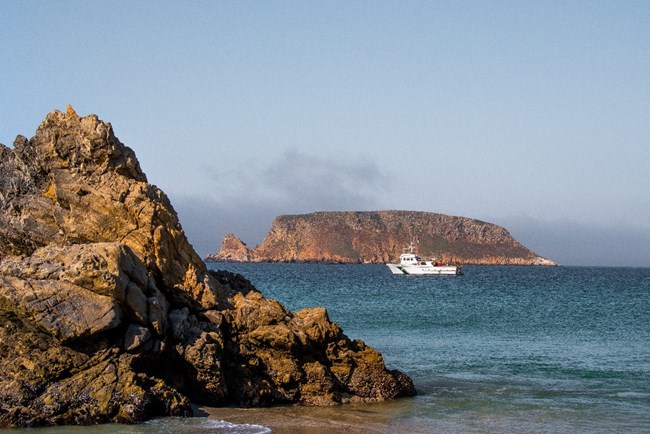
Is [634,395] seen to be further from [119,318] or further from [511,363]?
[119,318]

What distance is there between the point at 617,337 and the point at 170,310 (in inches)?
919

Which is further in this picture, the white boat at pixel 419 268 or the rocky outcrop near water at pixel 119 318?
the white boat at pixel 419 268

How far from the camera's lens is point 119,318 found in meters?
15.9

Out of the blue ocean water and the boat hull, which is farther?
the boat hull

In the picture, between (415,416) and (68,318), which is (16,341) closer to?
(68,318)

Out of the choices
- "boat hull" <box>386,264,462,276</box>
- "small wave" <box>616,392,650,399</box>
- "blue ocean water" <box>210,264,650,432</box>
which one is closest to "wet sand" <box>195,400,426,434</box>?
"blue ocean water" <box>210,264,650,432</box>

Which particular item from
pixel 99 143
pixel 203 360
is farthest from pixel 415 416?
pixel 99 143

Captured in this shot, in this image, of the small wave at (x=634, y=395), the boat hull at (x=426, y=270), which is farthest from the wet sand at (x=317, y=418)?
the boat hull at (x=426, y=270)

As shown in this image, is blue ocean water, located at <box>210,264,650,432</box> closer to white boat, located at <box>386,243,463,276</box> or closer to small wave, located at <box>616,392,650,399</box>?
small wave, located at <box>616,392,650,399</box>

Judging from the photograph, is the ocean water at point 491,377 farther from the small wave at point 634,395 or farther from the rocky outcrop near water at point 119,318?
the rocky outcrop near water at point 119,318

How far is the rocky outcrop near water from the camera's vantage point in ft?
50.8

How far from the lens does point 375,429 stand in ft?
53.3

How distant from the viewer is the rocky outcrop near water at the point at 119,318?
15469mm

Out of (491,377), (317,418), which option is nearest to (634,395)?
(491,377)
